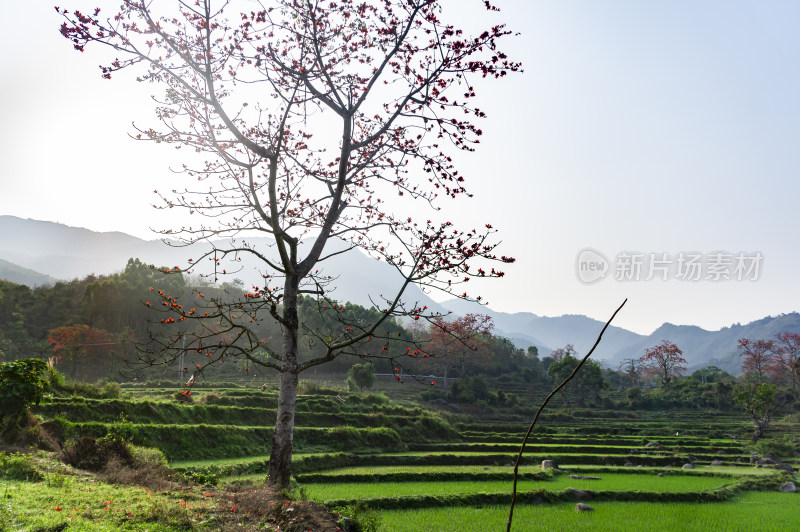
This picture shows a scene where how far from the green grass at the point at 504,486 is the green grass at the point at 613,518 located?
5.46 ft

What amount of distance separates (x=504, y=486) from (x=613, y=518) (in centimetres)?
487

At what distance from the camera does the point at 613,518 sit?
586 inches

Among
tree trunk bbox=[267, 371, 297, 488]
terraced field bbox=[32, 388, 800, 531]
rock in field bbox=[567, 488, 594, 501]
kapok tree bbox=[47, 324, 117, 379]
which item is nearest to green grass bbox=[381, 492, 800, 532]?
terraced field bbox=[32, 388, 800, 531]

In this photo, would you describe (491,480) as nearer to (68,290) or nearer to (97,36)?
(97,36)

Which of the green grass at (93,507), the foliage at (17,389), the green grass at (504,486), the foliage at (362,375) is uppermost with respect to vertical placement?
the foliage at (17,389)

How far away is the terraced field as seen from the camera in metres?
14.8

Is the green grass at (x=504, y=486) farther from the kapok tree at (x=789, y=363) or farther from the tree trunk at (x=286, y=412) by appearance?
the kapok tree at (x=789, y=363)

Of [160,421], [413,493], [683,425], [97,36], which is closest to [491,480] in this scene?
[413,493]

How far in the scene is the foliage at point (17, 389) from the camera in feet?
33.2

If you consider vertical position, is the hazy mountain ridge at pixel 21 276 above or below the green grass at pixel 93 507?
above

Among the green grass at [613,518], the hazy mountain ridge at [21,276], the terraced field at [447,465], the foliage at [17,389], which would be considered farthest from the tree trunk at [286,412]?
the hazy mountain ridge at [21,276]

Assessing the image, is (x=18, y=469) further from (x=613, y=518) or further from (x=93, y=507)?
(x=613, y=518)

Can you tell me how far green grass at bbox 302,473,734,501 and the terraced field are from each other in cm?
7

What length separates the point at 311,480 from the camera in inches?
717
